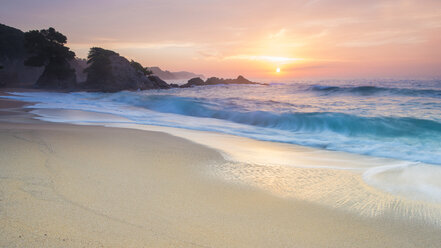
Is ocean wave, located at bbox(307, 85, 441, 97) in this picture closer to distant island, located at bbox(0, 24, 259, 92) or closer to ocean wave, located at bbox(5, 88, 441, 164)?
ocean wave, located at bbox(5, 88, 441, 164)

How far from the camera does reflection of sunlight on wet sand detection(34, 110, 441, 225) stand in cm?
229

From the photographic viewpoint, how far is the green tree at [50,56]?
25009 millimetres

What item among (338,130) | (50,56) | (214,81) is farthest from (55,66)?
(338,130)

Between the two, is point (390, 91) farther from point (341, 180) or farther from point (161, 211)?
point (161, 211)

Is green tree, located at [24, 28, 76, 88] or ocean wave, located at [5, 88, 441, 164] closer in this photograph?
ocean wave, located at [5, 88, 441, 164]

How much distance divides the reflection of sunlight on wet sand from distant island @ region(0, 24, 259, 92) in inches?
961

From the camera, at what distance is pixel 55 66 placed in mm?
25953

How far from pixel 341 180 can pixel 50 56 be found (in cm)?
2950

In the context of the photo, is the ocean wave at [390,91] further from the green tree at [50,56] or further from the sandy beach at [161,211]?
the green tree at [50,56]

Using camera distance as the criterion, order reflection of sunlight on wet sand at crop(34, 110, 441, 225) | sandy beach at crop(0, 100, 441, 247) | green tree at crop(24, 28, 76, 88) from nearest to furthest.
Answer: sandy beach at crop(0, 100, 441, 247) → reflection of sunlight on wet sand at crop(34, 110, 441, 225) → green tree at crop(24, 28, 76, 88)

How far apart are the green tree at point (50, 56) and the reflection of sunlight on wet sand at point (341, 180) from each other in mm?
26944

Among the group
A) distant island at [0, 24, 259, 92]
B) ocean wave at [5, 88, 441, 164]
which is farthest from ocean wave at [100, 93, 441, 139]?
distant island at [0, 24, 259, 92]

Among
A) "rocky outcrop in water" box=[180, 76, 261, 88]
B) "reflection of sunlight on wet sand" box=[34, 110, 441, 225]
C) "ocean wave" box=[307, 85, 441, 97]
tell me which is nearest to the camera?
"reflection of sunlight on wet sand" box=[34, 110, 441, 225]

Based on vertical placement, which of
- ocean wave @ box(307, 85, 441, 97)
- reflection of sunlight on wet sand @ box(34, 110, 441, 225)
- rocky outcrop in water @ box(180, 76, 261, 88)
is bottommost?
reflection of sunlight on wet sand @ box(34, 110, 441, 225)
